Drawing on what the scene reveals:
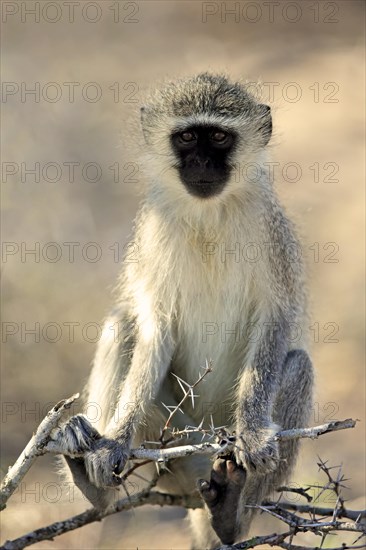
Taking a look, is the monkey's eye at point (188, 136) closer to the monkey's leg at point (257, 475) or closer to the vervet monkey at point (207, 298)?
the vervet monkey at point (207, 298)

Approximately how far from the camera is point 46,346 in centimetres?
1034

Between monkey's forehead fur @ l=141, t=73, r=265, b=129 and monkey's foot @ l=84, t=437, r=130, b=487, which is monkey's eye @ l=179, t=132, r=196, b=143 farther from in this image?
monkey's foot @ l=84, t=437, r=130, b=487

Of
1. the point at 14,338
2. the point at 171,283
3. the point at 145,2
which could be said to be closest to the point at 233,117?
the point at 171,283

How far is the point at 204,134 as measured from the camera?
5.88 m

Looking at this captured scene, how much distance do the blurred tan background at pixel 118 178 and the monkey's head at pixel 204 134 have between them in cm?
37

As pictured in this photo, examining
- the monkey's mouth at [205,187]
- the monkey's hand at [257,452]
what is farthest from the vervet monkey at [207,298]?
the monkey's hand at [257,452]

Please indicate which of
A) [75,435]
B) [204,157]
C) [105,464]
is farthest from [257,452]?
[204,157]

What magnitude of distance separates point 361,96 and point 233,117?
8.29 meters

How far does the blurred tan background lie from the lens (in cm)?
909

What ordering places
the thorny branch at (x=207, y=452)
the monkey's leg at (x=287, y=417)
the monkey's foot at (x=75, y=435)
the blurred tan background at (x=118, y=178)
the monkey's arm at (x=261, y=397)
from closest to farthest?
the thorny branch at (x=207, y=452), the monkey's foot at (x=75, y=435), the monkey's arm at (x=261, y=397), the monkey's leg at (x=287, y=417), the blurred tan background at (x=118, y=178)

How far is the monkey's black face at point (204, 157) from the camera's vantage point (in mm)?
5746

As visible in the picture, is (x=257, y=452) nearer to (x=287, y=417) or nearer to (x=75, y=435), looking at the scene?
(x=287, y=417)

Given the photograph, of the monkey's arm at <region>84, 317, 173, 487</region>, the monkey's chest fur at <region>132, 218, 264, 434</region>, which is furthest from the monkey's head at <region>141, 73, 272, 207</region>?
the monkey's arm at <region>84, 317, 173, 487</region>

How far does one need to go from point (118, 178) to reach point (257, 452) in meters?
7.80
